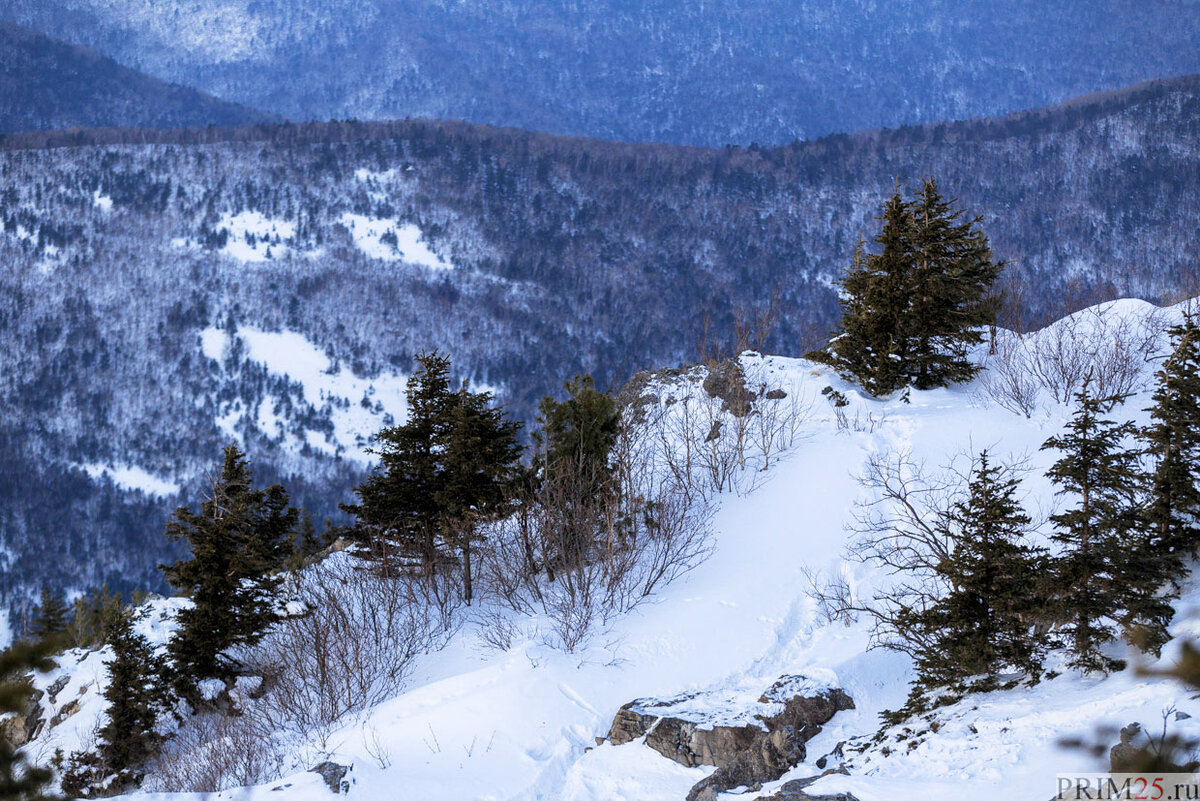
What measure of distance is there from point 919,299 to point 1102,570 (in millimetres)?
18332

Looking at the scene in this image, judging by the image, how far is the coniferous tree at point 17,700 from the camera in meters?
4.73

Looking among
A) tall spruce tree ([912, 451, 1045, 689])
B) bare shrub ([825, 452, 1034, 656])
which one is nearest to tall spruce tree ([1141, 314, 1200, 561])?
tall spruce tree ([912, 451, 1045, 689])

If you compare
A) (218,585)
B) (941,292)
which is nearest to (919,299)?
(941,292)

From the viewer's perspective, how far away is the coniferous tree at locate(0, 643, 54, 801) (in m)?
4.73

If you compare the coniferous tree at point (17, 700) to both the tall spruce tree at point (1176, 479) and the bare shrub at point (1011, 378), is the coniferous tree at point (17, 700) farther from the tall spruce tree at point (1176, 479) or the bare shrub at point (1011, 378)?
the bare shrub at point (1011, 378)

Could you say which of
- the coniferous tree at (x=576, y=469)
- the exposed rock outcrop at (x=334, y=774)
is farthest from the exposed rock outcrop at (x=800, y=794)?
the coniferous tree at (x=576, y=469)

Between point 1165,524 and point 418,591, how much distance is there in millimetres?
20467

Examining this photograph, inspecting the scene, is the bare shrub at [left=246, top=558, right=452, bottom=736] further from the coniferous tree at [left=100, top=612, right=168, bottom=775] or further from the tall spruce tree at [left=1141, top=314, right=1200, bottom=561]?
the tall spruce tree at [left=1141, top=314, right=1200, bottom=561]

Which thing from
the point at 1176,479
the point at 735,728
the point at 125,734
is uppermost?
the point at 1176,479

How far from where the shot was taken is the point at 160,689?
80.9 feet

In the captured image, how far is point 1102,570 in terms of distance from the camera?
44.2 feet

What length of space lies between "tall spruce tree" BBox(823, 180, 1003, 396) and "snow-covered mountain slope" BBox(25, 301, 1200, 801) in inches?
44.3

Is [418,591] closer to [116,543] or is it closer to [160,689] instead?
[160,689]

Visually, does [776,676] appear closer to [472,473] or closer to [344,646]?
[344,646]
